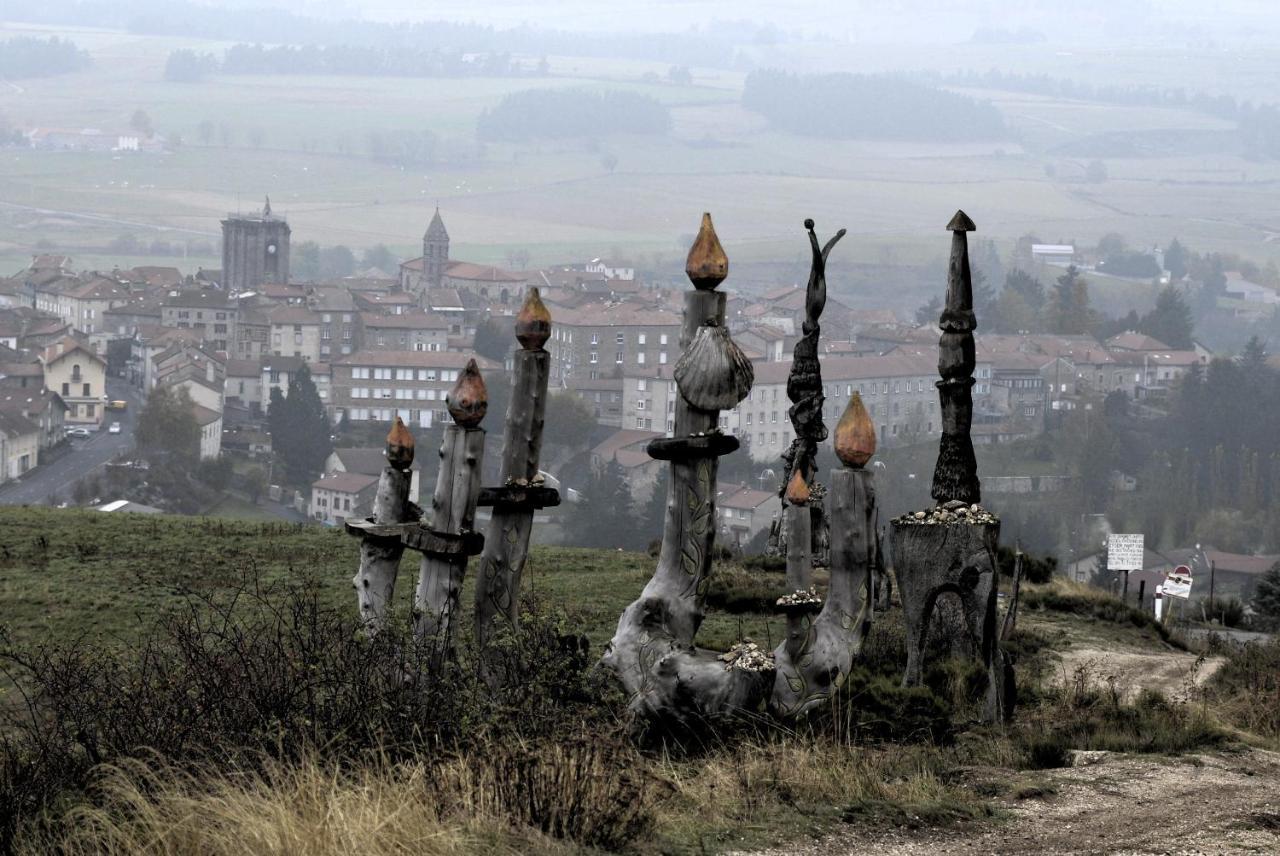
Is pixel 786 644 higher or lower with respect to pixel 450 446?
lower

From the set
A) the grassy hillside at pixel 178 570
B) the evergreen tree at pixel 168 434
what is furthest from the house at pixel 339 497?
the grassy hillside at pixel 178 570

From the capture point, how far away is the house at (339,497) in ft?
286

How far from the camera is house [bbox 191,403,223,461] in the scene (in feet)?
330

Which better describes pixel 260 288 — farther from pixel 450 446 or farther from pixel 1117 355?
pixel 450 446

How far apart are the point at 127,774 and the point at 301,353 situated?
12598 centimetres

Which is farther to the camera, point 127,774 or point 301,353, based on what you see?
point 301,353

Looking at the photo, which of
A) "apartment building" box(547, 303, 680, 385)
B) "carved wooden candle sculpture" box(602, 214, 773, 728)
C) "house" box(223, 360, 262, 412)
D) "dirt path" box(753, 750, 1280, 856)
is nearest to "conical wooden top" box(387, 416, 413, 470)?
"carved wooden candle sculpture" box(602, 214, 773, 728)

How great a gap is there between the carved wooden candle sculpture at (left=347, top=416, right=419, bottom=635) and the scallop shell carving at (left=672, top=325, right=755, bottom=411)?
4.95 ft

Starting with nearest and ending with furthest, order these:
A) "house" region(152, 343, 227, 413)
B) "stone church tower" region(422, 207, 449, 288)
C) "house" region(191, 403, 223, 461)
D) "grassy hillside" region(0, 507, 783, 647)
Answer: "grassy hillside" region(0, 507, 783, 647) < "house" region(191, 403, 223, 461) < "house" region(152, 343, 227, 413) < "stone church tower" region(422, 207, 449, 288)

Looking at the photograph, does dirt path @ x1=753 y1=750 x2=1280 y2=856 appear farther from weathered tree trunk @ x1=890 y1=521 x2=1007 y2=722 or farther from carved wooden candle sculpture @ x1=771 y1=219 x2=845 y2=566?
carved wooden candle sculpture @ x1=771 y1=219 x2=845 y2=566

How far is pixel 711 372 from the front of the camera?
959cm

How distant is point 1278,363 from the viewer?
132375 mm

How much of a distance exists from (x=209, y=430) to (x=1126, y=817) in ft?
323

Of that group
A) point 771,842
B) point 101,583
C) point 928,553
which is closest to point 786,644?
point 928,553
